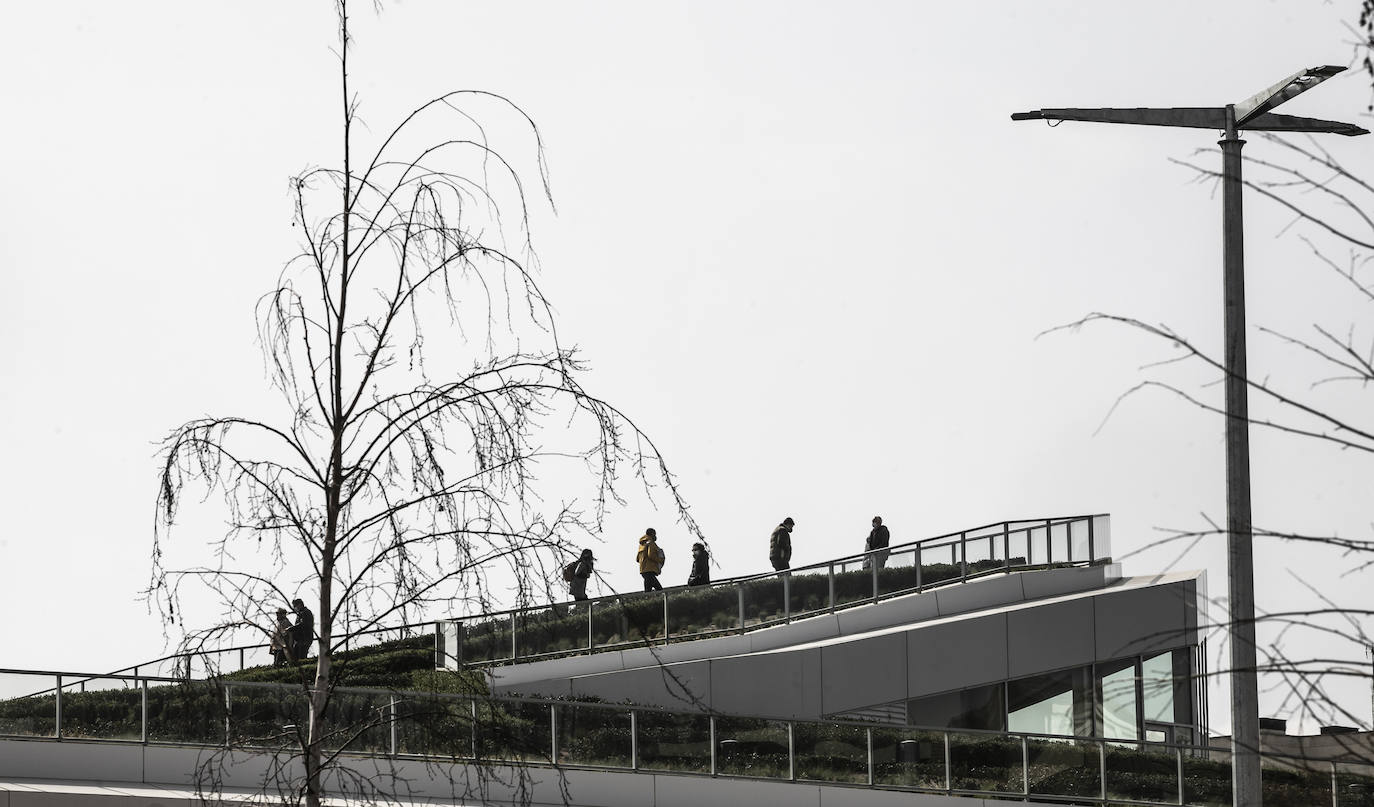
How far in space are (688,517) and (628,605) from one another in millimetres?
15757

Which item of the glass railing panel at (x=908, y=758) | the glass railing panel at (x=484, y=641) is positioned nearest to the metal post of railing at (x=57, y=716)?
the glass railing panel at (x=484, y=641)

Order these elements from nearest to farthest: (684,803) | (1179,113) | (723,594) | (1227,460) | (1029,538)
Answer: (1227,460), (1179,113), (684,803), (723,594), (1029,538)

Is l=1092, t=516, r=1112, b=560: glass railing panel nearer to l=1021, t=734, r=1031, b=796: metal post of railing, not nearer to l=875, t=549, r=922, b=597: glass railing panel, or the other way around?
l=875, t=549, r=922, b=597: glass railing panel

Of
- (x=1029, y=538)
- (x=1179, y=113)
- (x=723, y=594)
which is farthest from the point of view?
(x=1029, y=538)

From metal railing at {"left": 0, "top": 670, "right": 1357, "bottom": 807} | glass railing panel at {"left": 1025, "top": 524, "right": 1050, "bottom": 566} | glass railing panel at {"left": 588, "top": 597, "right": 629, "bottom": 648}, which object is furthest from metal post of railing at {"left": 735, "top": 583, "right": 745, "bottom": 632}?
metal railing at {"left": 0, "top": 670, "right": 1357, "bottom": 807}

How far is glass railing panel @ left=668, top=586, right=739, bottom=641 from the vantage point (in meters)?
25.0

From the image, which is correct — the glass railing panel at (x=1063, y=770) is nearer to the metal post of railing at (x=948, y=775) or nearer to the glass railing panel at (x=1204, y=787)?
the metal post of railing at (x=948, y=775)

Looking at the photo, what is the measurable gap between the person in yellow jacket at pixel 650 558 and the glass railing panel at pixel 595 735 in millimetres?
9907

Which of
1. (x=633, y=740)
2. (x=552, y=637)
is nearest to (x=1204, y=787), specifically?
(x=633, y=740)

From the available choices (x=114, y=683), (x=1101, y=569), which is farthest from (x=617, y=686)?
(x=1101, y=569)

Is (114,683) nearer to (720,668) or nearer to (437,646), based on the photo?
(437,646)

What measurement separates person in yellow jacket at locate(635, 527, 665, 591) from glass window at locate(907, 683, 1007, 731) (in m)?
5.26

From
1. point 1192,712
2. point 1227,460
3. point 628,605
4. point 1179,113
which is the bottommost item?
point 1192,712

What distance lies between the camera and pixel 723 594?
25.7 metres
